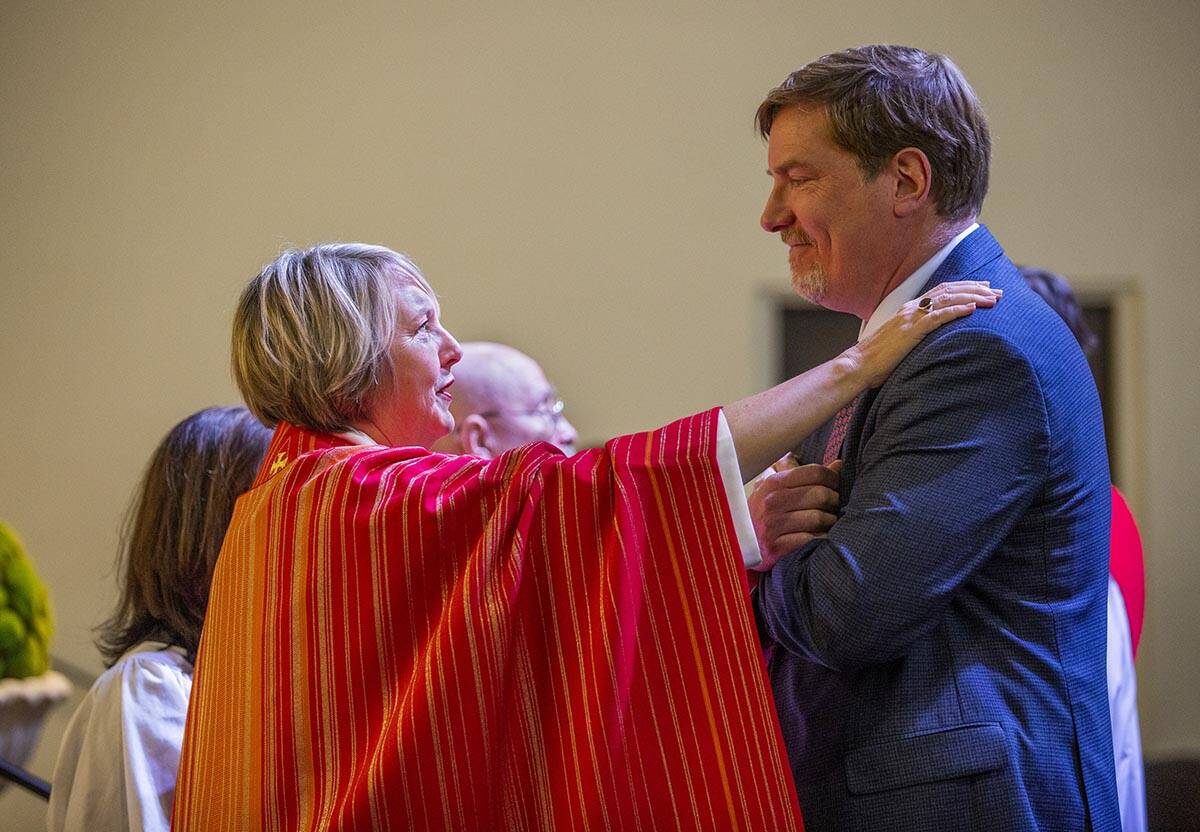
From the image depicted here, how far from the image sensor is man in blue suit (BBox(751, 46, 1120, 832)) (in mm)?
1461

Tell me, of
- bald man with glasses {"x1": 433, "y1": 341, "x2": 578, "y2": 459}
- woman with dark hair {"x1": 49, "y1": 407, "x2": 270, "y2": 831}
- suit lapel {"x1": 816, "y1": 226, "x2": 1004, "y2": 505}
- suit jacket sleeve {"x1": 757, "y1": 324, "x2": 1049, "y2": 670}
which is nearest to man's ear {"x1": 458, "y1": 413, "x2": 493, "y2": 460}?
bald man with glasses {"x1": 433, "y1": 341, "x2": 578, "y2": 459}

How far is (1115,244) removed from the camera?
439 cm

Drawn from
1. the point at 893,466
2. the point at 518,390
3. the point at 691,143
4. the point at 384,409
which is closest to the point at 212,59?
the point at 691,143

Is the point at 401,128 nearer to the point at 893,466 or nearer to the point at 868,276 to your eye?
the point at 868,276

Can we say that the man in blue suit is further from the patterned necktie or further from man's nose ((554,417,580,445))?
man's nose ((554,417,580,445))

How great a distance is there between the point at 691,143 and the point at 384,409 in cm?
276

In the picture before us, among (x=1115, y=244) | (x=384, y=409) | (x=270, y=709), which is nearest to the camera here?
(x=270, y=709)

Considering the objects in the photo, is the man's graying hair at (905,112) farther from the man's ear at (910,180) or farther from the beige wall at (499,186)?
the beige wall at (499,186)

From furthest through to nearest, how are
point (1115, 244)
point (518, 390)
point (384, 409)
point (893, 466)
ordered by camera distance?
point (1115, 244) → point (518, 390) → point (384, 409) → point (893, 466)

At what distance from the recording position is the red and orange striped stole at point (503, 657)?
1.53 meters

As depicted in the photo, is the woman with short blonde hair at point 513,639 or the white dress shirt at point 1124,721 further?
the white dress shirt at point 1124,721

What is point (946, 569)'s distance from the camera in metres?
1.46

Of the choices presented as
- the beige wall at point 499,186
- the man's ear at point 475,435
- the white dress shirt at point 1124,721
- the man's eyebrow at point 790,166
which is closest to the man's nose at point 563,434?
the man's ear at point 475,435

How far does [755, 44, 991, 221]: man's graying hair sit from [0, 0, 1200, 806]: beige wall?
8.60 ft
